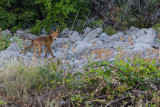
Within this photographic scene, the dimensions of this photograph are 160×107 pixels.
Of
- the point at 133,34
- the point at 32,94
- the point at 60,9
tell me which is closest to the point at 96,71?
the point at 32,94

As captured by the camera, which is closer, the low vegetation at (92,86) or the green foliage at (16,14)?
the low vegetation at (92,86)

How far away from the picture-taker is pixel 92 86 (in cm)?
355

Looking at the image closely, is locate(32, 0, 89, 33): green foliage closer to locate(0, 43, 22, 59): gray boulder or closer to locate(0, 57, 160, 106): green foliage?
locate(0, 43, 22, 59): gray boulder

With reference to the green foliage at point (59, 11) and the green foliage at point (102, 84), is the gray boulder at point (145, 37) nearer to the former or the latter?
the green foliage at point (59, 11)

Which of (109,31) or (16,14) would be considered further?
(16,14)

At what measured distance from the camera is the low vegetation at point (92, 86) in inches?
130

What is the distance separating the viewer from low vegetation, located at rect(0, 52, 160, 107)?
10.8 feet

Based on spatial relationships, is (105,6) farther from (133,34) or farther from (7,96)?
(7,96)

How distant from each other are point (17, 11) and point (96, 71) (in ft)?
34.2

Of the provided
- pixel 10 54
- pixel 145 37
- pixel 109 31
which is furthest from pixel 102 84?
pixel 109 31

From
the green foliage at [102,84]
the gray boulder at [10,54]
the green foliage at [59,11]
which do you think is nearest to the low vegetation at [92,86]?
the green foliage at [102,84]

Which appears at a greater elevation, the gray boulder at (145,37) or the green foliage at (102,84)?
the gray boulder at (145,37)

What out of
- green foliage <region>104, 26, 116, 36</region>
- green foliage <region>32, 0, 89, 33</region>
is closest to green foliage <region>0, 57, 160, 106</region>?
green foliage <region>104, 26, 116, 36</region>

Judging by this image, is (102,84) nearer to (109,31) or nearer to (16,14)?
(109,31)
